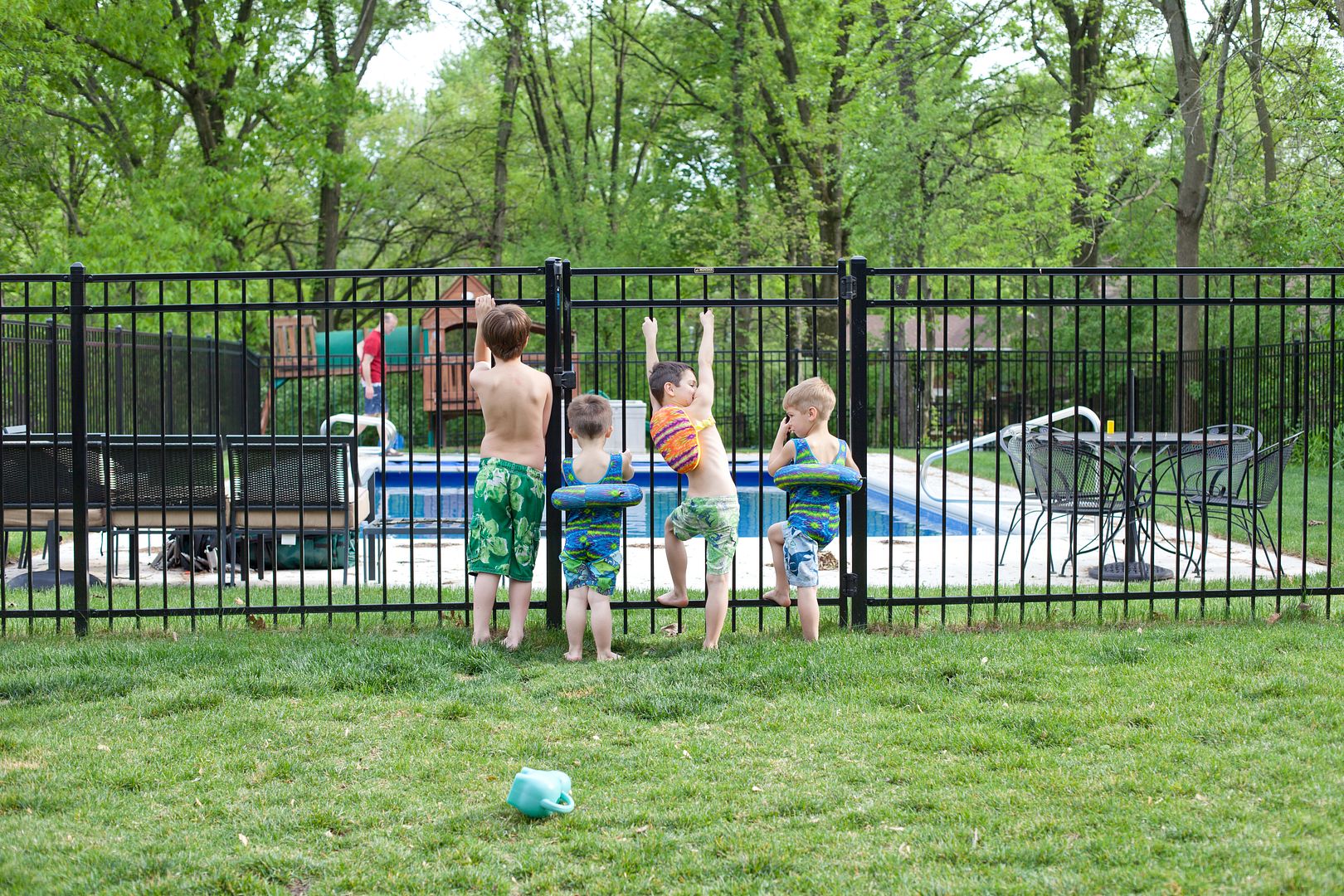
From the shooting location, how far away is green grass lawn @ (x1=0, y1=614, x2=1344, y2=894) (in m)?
3.14

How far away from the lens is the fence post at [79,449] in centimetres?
595

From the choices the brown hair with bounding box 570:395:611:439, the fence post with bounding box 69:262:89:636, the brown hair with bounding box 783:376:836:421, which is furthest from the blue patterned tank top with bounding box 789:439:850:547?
the fence post with bounding box 69:262:89:636

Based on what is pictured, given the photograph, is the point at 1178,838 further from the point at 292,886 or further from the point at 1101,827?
the point at 292,886

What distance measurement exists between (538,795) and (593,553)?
6.36ft

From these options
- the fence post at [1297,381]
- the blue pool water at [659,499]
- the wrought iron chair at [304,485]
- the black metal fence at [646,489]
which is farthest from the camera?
the blue pool water at [659,499]

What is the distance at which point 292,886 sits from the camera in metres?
3.09

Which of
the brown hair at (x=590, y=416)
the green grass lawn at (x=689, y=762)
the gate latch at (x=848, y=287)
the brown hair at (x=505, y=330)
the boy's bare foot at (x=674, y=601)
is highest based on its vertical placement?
the gate latch at (x=848, y=287)

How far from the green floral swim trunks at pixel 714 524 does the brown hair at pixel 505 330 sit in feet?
3.64

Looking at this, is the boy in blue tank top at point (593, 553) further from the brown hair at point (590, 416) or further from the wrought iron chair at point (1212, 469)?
the wrought iron chair at point (1212, 469)

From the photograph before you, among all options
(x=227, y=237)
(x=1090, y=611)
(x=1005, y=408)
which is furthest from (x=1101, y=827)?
(x=1005, y=408)

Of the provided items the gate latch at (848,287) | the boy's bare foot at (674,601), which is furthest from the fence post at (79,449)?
the gate latch at (848,287)

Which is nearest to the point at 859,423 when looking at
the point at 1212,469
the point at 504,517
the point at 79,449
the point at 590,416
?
the point at 590,416

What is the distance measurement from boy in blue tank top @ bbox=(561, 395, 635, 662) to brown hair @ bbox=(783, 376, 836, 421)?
86 centimetres

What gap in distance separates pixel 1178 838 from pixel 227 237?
1952 cm
